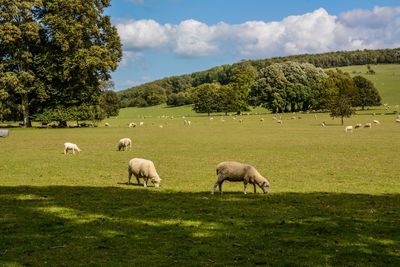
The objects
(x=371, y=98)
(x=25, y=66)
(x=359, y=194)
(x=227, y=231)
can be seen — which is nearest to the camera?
(x=227, y=231)

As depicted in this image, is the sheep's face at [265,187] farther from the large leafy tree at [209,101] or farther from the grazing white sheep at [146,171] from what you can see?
the large leafy tree at [209,101]

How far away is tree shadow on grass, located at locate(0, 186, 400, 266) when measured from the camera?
10.4 metres

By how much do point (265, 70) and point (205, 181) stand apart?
11678cm

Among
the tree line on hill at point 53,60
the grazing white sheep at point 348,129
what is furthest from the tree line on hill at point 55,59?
the grazing white sheep at point 348,129

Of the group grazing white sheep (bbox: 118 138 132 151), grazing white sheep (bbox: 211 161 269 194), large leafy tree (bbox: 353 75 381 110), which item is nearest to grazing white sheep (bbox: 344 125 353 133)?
grazing white sheep (bbox: 118 138 132 151)

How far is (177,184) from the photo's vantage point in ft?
73.3

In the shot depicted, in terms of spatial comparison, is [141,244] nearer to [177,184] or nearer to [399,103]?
[177,184]

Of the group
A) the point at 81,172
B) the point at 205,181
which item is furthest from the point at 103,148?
the point at 205,181

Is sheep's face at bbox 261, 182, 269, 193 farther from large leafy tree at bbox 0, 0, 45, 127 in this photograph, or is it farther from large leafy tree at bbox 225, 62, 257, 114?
large leafy tree at bbox 225, 62, 257, 114

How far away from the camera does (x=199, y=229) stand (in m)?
13.0

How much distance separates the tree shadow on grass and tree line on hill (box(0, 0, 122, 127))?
57.7m

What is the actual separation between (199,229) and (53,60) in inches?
2685

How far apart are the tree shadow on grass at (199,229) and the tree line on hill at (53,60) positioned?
57704 mm

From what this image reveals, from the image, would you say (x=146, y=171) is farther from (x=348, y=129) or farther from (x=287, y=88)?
(x=287, y=88)
